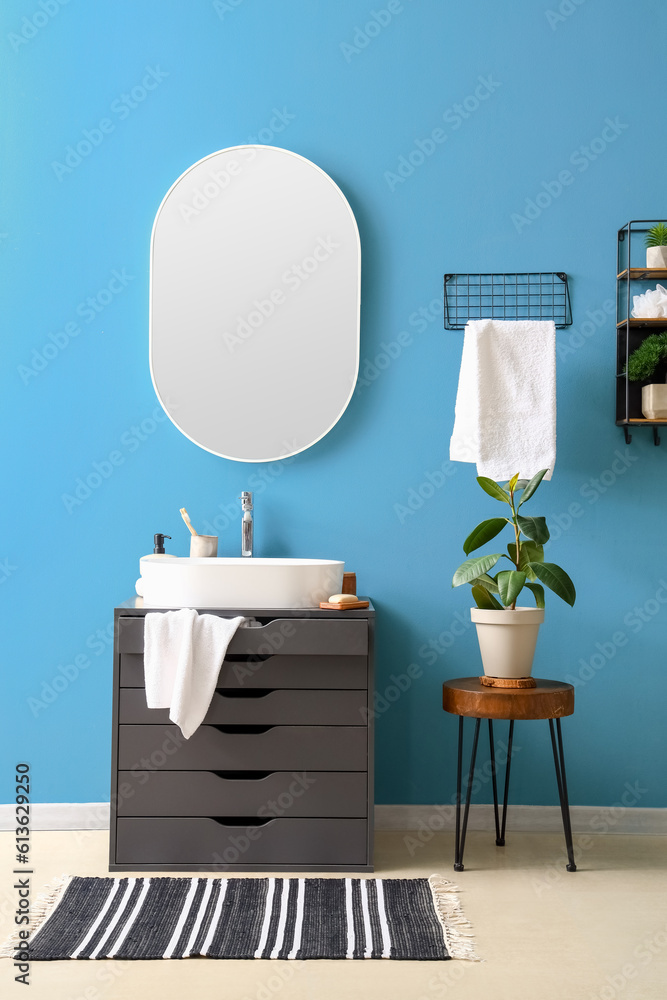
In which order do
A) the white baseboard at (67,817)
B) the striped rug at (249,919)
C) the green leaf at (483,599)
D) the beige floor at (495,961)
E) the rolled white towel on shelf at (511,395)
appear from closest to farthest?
1. the beige floor at (495,961)
2. the striped rug at (249,919)
3. the green leaf at (483,599)
4. the rolled white towel on shelf at (511,395)
5. the white baseboard at (67,817)

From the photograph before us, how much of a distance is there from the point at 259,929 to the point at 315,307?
5.20ft

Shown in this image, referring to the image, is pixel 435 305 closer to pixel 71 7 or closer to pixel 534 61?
pixel 534 61

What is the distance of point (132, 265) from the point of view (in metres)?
2.54

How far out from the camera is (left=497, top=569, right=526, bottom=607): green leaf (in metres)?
2.11

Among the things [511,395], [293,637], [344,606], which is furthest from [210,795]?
[511,395]

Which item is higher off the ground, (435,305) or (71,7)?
(71,7)

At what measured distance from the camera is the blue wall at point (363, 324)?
2.52 meters

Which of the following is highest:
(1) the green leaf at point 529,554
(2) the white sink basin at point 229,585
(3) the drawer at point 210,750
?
(1) the green leaf at point 529,554

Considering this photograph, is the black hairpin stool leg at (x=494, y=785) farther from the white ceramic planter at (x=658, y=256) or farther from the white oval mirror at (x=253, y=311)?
the white ceramic planter at (x=658, y=256)

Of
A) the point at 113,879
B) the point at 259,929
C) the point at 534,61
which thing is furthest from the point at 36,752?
the point at 534,61

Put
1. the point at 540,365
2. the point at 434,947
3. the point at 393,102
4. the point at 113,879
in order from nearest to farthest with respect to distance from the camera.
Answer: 1. the point at 434,947
2. the point at 113,879
3. the point at 540,365
4. the point at 393,102

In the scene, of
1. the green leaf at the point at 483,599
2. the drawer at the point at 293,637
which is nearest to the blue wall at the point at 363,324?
the green leaf at the point at 483,599

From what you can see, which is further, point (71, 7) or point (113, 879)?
point (71, 7)

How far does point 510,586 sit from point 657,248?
1035 millimetres
